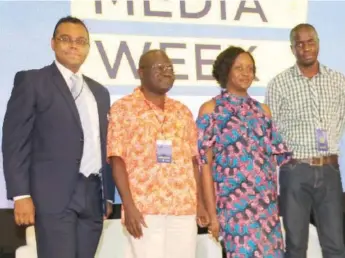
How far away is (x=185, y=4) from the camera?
3.65 meters

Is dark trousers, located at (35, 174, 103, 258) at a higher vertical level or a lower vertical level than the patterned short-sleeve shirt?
lower

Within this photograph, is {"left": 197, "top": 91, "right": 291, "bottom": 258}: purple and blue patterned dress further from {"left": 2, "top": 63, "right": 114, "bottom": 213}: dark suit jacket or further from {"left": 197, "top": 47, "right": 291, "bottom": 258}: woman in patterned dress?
{"left": 2, "top": 63, "right": 114, "bottom": 213}: dark suit jacket

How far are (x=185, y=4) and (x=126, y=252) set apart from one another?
Answer: 5.89 feet

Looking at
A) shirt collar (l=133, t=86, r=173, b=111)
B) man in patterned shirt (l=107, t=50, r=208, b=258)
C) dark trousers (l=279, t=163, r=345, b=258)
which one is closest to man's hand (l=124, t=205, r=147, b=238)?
man in patterned shirt (l=107, t=50, r=208, b=258)

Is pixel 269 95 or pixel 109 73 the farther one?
pixel 109 73

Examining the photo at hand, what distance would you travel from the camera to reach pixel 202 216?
2.61 m

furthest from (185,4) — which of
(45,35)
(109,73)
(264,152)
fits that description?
(264,152)

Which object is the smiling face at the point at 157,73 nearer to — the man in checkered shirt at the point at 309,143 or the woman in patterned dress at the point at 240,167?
the woman in patterned dress at the point at 240,167

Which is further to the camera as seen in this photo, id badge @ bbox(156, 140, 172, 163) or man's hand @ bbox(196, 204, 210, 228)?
man's hand @ bbox(196, 204, 210, 228)

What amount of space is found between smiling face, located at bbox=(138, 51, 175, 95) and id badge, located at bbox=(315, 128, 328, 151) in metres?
0.88

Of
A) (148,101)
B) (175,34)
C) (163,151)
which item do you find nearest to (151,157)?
(163,151)

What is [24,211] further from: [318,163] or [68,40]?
[318,163]

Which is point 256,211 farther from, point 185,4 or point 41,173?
point 185,4

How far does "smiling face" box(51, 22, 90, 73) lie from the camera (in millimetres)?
2535
